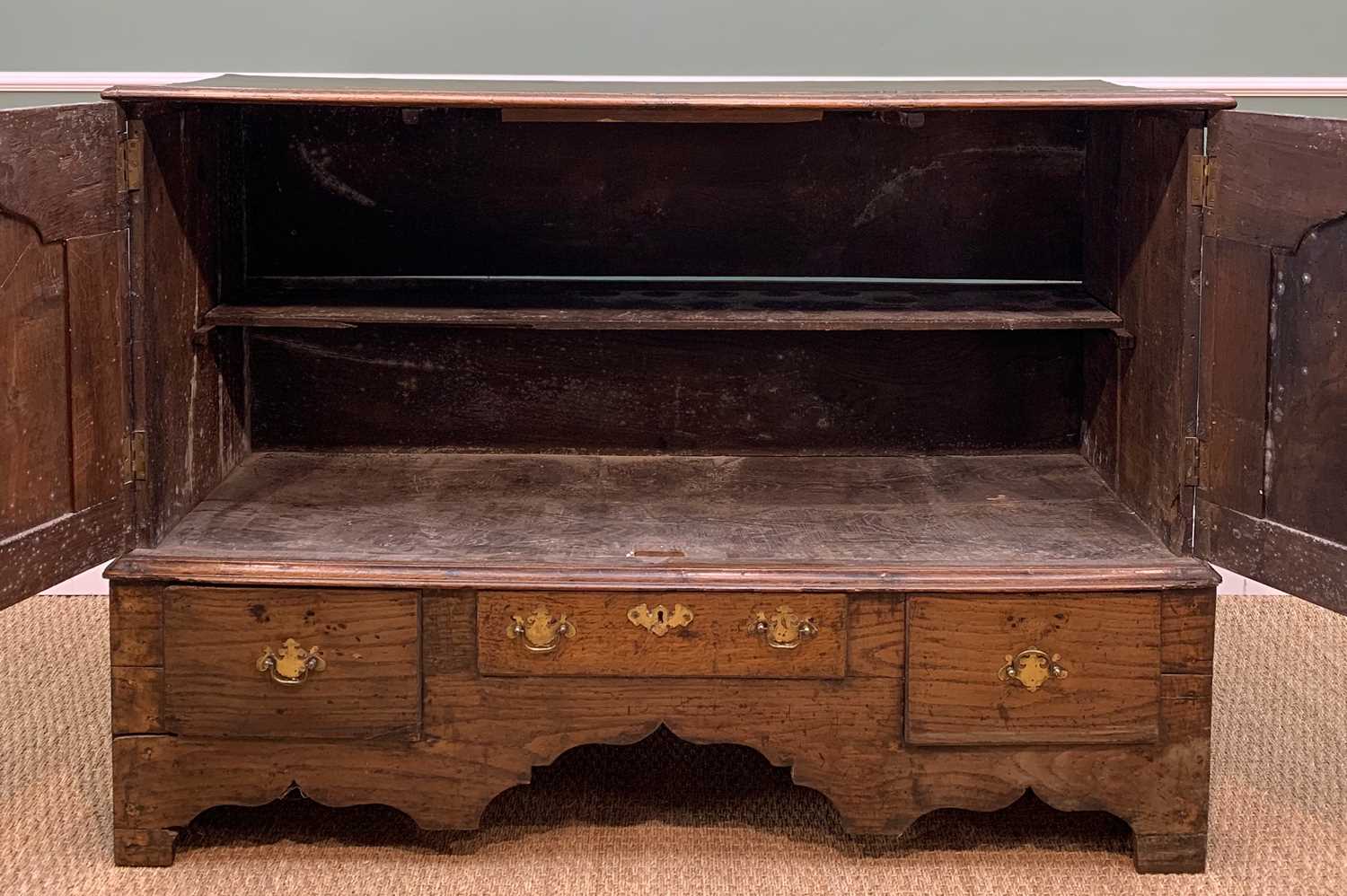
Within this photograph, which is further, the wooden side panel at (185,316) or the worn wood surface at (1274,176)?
the wooden side panel at (185,316)

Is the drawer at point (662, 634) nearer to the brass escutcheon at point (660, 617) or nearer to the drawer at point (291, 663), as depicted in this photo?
the brass escutcheon at point (660, 617)

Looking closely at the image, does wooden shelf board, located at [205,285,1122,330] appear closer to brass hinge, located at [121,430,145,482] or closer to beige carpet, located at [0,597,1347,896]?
brass hinge, located at [121,430,145,482]

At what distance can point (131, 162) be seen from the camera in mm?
2363

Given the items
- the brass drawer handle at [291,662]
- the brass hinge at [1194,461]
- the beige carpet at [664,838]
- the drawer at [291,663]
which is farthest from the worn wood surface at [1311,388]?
the brass drawer handle at [291,662]

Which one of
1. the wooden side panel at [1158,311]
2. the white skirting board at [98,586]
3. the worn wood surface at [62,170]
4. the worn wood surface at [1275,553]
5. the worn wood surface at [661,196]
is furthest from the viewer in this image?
the white skirting board at [98,586]

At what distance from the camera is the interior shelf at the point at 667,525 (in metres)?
2.42

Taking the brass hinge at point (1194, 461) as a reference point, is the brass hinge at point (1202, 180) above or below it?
above

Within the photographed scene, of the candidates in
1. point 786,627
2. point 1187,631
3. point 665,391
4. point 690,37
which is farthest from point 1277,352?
point 690,37

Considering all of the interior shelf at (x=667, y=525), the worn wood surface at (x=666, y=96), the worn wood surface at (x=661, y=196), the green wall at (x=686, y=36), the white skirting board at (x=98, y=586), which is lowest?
the white skirting board at (x=98, y=586)

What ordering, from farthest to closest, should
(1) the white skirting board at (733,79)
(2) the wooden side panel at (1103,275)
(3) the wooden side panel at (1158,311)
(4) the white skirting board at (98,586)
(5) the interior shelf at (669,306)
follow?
(4) the white skirting board at (98,586)
(1) the white skirting board at (733,79)
(2) the wooden side panel at (1103,275)
(5) the interior shelf at (669,306)
(3) the wooden side panel at (1158,311)

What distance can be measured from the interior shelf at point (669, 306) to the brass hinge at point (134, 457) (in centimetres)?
26

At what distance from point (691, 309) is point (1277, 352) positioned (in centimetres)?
85

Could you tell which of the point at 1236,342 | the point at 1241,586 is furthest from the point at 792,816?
the point at 1241,586

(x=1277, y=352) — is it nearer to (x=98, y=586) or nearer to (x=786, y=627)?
(x=786, y=627)
